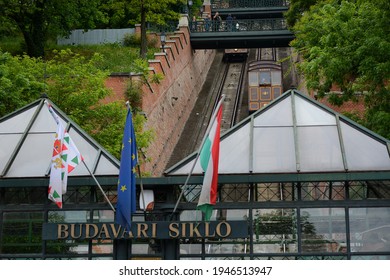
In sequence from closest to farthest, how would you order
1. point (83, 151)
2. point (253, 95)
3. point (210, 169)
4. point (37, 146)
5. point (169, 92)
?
1. point (210, 169)
2. point (83, 151)
3. point (37, 146)
4. point (169, 92)
5. point (253, 95)

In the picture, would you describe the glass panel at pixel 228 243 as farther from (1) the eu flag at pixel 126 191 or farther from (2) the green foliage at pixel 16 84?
(2) the green foliage at pixel 16 84

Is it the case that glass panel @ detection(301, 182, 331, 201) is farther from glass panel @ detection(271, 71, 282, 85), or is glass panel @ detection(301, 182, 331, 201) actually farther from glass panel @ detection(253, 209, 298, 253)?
glass panel @ detection(271, 71, 282, 85)

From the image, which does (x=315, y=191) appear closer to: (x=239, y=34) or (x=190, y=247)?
(x=190, y=247)

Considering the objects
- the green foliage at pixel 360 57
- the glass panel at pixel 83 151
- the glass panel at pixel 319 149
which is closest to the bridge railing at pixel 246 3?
the green foliage at pixel 360 57

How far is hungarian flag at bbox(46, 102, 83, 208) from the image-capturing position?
2059 centimetres

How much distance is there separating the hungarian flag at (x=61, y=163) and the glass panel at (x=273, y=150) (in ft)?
13.4

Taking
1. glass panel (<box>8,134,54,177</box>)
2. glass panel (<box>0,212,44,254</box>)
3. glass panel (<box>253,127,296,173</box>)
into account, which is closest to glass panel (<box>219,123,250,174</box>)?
glass panel (<box>253,127,296,173</box>)

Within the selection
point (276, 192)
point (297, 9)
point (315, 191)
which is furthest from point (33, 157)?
point (297, 9)

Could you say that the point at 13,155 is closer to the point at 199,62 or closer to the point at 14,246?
the point at 14,246

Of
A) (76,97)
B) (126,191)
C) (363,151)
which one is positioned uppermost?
(76,97)

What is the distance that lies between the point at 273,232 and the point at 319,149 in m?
2.25

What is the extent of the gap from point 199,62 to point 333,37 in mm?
32600

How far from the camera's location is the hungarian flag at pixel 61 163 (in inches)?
811

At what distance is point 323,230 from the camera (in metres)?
21.2
